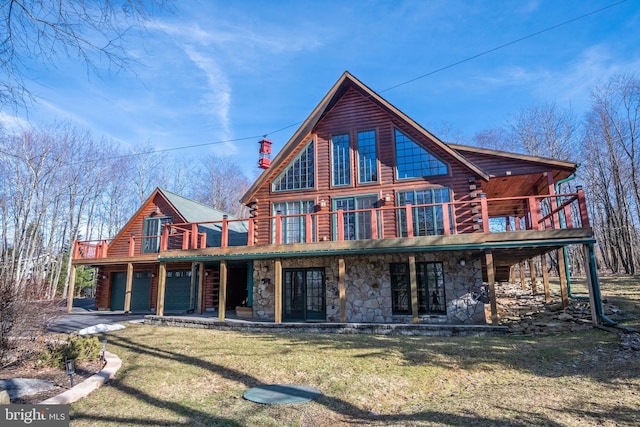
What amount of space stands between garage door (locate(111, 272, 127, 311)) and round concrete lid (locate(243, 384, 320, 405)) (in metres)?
17.4

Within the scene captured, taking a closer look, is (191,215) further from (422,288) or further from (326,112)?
(422,288)

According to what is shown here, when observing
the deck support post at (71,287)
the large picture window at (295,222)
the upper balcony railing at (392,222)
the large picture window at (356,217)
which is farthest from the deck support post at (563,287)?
the deck support post at (71,287)

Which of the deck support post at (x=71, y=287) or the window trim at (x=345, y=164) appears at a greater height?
the window trim at (x=345, y=164)

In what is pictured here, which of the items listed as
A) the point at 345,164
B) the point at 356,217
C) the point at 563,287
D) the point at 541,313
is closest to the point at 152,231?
the point at 345,164

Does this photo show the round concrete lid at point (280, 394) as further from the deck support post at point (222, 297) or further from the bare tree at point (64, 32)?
the deck support post at point (222, 297)

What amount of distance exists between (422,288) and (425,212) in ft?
8.26

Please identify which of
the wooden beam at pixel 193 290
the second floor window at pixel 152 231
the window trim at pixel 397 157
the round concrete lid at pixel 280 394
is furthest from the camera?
the second floor window at pixel 152 231

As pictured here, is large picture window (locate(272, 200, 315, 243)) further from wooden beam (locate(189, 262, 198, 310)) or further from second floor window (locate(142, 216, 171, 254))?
second floor window (locate(142, 216, 171, 254))

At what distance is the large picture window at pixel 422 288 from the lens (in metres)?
11.6

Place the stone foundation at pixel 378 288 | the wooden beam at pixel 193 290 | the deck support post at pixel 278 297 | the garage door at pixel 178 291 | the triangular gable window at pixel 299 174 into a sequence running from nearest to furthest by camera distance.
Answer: the stone foundation at pixel 378 288, the deck support post at pixel 278 297, the triangular gable window at pixel 299 174, the wooden beam at pixel 193 290, the garage door at pixel 178 291

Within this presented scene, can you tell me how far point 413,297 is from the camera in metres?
10.7

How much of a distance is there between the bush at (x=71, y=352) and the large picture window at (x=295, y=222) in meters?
7.25

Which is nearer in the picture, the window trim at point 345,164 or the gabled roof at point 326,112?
the gabled roof at point 326,112

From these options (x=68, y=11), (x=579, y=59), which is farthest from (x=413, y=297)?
(x=579, y=59)
